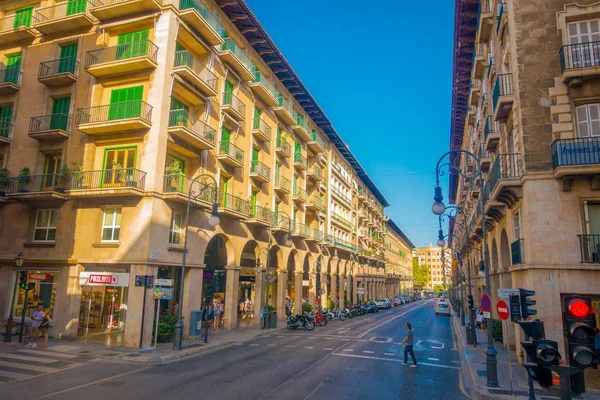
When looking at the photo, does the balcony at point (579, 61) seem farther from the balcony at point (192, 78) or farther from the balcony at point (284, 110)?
the balcony at point (284, 110)

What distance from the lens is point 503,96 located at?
17.7 m

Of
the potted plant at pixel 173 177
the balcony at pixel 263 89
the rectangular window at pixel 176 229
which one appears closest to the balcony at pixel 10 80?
the potted plant at pixel 173 177

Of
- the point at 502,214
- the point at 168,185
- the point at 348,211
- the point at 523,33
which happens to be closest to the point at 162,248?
the point at 168,185

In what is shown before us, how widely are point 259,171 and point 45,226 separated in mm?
14613

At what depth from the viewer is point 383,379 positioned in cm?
1373

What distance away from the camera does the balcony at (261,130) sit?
102 ft

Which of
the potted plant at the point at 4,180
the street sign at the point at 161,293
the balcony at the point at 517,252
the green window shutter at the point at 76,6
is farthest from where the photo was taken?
the green window shutter at the point at 76,6

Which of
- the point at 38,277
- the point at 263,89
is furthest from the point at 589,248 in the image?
the point at 38,277

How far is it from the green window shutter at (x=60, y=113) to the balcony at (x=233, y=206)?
32.1 ft

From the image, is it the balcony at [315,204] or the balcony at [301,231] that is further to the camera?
the balcony at [315,204]

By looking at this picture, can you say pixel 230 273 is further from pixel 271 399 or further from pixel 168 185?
pixel 271 399

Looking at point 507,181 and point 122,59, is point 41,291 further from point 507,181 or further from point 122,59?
point 507,181

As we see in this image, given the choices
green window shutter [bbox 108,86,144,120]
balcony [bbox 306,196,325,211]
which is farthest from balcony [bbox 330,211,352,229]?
green window shutter [bbox 108,86,144,120]

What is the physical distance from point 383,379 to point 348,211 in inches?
1809
